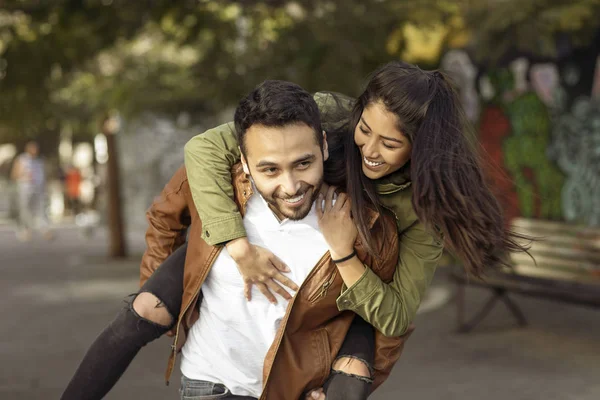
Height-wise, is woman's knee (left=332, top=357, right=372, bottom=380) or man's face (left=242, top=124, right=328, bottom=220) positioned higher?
man's face (left=242, top=124, right=328, bottom=220)

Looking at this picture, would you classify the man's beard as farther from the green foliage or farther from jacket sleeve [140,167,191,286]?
the green foliage

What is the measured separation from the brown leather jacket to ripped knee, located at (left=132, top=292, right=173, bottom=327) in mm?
98

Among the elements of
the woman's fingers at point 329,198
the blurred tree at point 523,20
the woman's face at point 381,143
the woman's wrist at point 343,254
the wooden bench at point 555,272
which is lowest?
the wooden bench at point 555,272

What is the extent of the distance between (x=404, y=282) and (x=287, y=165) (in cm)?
55

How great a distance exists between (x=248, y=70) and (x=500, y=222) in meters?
6.47

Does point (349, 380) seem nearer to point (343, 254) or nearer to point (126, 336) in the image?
point (343, 254)

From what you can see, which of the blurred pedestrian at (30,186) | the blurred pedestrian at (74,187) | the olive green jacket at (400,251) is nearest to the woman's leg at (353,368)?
the olive green jacket at (400,251)

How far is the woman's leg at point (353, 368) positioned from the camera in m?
2.72

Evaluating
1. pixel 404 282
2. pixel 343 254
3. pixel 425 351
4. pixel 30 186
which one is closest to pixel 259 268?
pixel 343 254

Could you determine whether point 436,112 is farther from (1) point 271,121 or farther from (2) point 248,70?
(2) point 248,70

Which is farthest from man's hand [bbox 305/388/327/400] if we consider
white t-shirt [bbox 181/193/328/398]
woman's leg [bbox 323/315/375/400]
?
white t-shirt [bbox 181/193/328/398]

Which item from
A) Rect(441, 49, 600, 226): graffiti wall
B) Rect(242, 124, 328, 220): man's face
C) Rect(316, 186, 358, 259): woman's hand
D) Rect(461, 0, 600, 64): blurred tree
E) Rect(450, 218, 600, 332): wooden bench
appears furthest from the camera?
Rect(441, 49, 600, 226): graffiti wall

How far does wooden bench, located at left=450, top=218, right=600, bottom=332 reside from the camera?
687cm

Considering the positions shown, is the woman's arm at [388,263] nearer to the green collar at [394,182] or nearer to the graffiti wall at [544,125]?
the green collar at [394,182]
